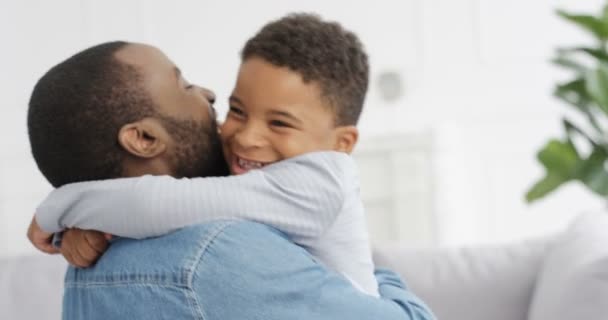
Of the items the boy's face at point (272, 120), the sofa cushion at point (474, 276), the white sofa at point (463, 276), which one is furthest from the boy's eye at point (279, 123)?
the sofa cushion at point (474, 276)

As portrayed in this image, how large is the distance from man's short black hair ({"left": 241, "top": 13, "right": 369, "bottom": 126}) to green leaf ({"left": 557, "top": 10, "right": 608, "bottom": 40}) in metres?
1.58

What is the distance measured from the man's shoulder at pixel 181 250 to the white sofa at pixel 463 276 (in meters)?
1.15

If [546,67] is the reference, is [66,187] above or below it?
above

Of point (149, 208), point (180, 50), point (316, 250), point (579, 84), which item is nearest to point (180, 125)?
point (149, 208)

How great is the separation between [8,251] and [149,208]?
285cm

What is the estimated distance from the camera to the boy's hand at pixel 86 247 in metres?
1.04

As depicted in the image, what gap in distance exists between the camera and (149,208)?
966mm

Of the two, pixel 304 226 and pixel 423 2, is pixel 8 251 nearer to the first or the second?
pixel 423 2

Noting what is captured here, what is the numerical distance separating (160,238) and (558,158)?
1.94m

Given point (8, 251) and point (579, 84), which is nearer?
point (579, 84)

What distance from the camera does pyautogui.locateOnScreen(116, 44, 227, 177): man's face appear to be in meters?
1.04

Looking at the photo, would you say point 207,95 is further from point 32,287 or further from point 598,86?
point 598,86

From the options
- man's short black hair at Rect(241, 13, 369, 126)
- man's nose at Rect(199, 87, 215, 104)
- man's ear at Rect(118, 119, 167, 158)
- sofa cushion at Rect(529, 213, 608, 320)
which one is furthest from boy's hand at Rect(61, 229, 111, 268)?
sofa cushion at Rect(529, 213, 608, 320)

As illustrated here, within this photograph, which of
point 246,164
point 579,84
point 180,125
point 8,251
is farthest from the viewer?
point 8,251
